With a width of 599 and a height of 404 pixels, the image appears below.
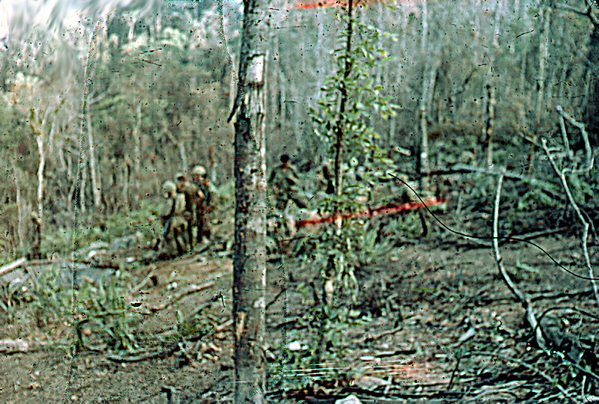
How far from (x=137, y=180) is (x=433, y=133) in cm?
329

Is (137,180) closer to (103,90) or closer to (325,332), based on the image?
(103,90)

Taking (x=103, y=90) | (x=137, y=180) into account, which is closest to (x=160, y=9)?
(x=103, y=90)

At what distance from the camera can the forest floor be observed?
A: 7.02ft

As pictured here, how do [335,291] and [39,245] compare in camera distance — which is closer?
[335,291]

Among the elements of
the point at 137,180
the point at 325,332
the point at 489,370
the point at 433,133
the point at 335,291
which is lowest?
the point at 489,370

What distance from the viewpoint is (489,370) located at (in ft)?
7.55

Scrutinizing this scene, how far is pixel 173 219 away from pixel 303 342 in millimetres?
1021

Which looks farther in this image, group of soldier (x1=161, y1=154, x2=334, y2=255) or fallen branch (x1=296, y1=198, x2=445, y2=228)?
group of soldier (x1=161, y1=154, x2=334, y2=255)

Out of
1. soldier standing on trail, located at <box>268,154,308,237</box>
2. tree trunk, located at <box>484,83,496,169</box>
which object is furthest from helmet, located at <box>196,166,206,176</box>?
tree trunk, located at <box>484,83,496,169</box>

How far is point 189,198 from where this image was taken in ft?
8.64

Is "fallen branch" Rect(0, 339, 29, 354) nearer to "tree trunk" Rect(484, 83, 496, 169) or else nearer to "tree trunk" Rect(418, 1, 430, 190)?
"tree trunk" Rect(418, 1, 430, 190)

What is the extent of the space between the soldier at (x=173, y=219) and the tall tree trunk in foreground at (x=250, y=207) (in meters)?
0.98

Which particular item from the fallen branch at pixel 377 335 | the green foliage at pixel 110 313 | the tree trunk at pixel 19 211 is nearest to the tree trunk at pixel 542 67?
the fallen branch at pixel 377 335

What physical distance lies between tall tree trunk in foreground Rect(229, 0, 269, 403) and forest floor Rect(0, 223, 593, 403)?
0.22m
